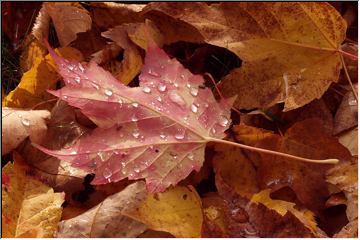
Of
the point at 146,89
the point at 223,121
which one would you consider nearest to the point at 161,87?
the point at 146,89

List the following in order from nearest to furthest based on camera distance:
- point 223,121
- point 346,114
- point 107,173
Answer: point 107,173, point 223,121, point 346,114

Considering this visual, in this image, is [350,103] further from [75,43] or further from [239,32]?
[75,43]

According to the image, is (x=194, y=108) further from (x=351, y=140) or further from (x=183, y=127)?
(x=351, y=140)

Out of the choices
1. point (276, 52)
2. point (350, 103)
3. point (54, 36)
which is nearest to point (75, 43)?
point (54, 36)

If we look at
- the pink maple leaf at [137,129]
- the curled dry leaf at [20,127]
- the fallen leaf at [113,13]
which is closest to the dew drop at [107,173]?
the pink maple leaf at [137,129]

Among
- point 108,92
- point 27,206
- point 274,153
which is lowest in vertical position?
point 27,206

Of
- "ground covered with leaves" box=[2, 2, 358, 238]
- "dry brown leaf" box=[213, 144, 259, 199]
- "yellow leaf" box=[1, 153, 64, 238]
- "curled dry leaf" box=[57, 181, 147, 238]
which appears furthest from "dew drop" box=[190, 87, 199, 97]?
"yellow leaf" box=[1, 153, 64, 238]
